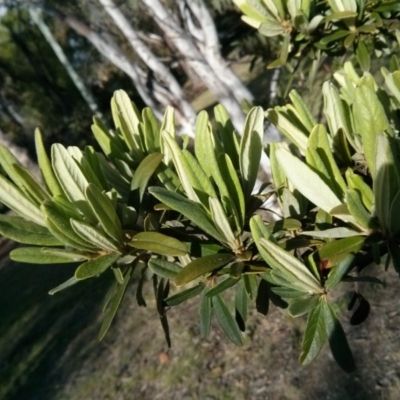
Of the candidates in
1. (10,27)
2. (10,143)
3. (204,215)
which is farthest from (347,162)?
(10,27)

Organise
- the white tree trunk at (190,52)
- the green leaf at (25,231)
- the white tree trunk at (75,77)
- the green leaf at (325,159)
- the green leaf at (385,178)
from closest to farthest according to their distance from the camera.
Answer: the green leaf at (385,178) → the green leaf at (325,159) → the green leaf at (25,231) → the white tree trunk at (190,52) → the white tree trunk at (75,77)

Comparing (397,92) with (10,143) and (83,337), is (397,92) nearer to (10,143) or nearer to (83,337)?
(83,337)

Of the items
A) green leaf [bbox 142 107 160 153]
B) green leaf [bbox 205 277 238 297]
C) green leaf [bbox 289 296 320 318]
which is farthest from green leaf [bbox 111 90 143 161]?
green leaf [bbox 289 296 320 318]

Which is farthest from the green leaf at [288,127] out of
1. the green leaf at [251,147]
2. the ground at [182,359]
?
the ground at [182,359]

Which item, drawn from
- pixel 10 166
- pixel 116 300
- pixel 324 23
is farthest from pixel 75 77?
pixel 116 300

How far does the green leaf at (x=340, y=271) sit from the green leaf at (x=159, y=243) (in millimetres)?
254

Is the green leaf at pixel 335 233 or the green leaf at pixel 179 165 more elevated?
the green leaf at pixel 179 165

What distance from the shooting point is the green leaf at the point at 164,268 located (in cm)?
90

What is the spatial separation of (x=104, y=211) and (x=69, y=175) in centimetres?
12

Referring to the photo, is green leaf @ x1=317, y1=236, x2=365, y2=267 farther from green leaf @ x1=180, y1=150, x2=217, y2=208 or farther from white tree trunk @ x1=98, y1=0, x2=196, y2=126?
white tree trunk @ x1=98, y1=0, x2=196, y2=126

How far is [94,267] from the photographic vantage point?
2.93ft

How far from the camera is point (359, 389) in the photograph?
3.03 metres

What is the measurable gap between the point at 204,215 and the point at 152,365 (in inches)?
142

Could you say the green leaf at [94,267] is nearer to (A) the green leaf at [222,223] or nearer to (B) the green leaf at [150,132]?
(A) the green leaf at [222,223]
